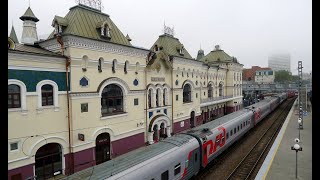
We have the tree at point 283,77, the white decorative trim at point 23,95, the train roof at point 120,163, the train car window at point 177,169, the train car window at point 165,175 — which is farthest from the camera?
the tree at point 283,77

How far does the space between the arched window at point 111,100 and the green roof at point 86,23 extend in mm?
4542

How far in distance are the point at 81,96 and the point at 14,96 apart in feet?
14.6

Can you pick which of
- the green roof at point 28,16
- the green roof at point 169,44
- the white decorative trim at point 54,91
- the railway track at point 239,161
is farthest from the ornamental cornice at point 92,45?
the railway track at point 239,161

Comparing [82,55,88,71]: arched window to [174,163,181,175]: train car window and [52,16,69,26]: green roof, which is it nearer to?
[52,16,69,26]: green roof

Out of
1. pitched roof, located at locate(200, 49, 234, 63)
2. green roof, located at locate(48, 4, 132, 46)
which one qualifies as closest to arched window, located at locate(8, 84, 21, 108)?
green roof, located at locate(48, 4, 132, 46)

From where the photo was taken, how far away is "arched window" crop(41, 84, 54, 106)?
47.5ft

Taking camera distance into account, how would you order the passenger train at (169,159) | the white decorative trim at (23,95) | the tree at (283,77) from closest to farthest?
the passenger train at (169,159) < the white decorative trim at (23,95) < the tree at (283,77)

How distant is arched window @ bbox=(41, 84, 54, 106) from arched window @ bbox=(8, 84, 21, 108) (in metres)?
1.46

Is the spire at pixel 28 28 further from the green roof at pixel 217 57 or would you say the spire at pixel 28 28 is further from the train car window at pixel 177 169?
the green roof at pixel 217 57

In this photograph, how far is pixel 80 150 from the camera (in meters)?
16.2

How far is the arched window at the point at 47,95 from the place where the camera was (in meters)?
14.5

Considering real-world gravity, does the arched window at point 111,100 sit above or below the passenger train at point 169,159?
above

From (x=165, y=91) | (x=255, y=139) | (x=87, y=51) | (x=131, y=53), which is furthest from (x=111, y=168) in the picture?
(x=255, y=139)

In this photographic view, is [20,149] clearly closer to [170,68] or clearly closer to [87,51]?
[87,51]
